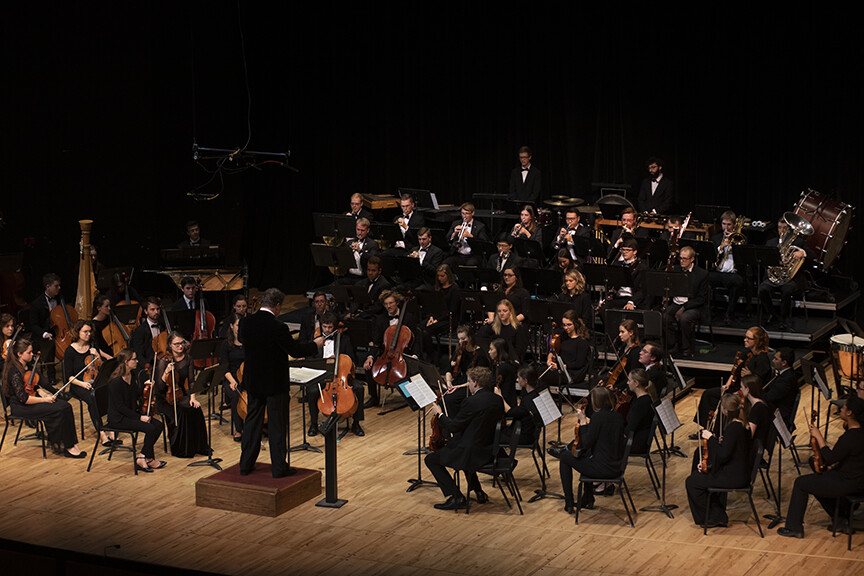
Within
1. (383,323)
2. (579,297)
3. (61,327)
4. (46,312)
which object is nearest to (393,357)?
(383,323)

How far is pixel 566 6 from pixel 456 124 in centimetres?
246

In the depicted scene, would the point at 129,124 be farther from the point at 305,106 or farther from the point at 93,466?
the point at 93,466

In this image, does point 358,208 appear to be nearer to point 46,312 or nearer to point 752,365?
point 46,312

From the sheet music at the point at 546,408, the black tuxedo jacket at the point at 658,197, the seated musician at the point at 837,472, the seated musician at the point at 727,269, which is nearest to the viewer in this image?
the seated musician at the point at 837,472

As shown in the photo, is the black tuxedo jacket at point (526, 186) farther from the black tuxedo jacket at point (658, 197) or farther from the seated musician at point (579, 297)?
the seated musician at point (579, 297)

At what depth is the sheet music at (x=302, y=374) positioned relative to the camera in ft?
29.9

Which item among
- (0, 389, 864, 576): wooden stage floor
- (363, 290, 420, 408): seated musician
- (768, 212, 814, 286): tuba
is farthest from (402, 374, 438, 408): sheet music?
(768, 212, 814, 286): tuba

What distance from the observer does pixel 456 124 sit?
17.4 metres

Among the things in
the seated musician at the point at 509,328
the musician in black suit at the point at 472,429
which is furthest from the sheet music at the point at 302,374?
the seated musician at the point at 509,328

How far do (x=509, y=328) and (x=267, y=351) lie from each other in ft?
13.0

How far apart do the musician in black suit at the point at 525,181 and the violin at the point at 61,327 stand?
6235 millimetres

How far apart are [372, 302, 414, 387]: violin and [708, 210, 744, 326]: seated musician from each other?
12.9 feet

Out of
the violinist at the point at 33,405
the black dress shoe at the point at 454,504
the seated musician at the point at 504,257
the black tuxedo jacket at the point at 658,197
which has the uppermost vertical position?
the black tuxedo jacket at the point at 658,197

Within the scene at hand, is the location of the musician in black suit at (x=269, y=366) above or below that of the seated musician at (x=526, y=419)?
above
